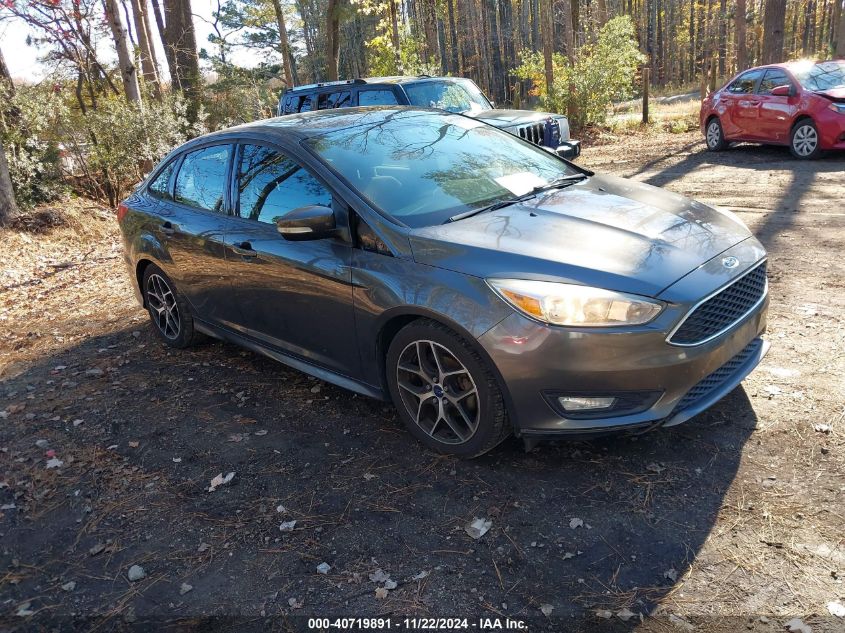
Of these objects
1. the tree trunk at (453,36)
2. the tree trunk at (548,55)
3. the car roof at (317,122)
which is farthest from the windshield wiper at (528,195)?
the tree trunk at (453,36)

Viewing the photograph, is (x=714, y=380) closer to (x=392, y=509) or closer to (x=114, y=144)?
(x=392, y=509)

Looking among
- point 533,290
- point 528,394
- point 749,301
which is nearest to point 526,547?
Answer: point 528,394

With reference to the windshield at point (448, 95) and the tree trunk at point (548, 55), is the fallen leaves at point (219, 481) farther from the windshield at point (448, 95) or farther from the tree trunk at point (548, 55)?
the tree trunk at point (548, 55)

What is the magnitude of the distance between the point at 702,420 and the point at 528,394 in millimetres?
1216

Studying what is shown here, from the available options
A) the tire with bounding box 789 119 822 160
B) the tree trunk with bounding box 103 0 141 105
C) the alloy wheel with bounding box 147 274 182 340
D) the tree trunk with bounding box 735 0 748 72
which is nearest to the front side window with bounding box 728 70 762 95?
the tire with bounding box 789 119 822 160

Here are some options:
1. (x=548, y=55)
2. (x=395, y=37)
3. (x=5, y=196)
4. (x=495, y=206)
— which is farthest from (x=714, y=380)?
(x=395, y=37)

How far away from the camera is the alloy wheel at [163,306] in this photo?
535 centimetres

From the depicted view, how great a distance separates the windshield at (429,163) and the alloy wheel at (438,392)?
71cm

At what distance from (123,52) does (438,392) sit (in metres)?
10.9

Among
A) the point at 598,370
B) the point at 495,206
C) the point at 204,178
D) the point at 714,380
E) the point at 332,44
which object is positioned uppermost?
the point at 332,44

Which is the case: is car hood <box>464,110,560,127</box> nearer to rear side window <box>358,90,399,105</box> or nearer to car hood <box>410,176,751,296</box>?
rear side window <box>358,90,399,105</box>

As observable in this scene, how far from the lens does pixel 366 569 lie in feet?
9.11

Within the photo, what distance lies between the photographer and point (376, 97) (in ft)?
34.1

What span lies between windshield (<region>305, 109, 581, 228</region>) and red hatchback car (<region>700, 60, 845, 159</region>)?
8.36 m
